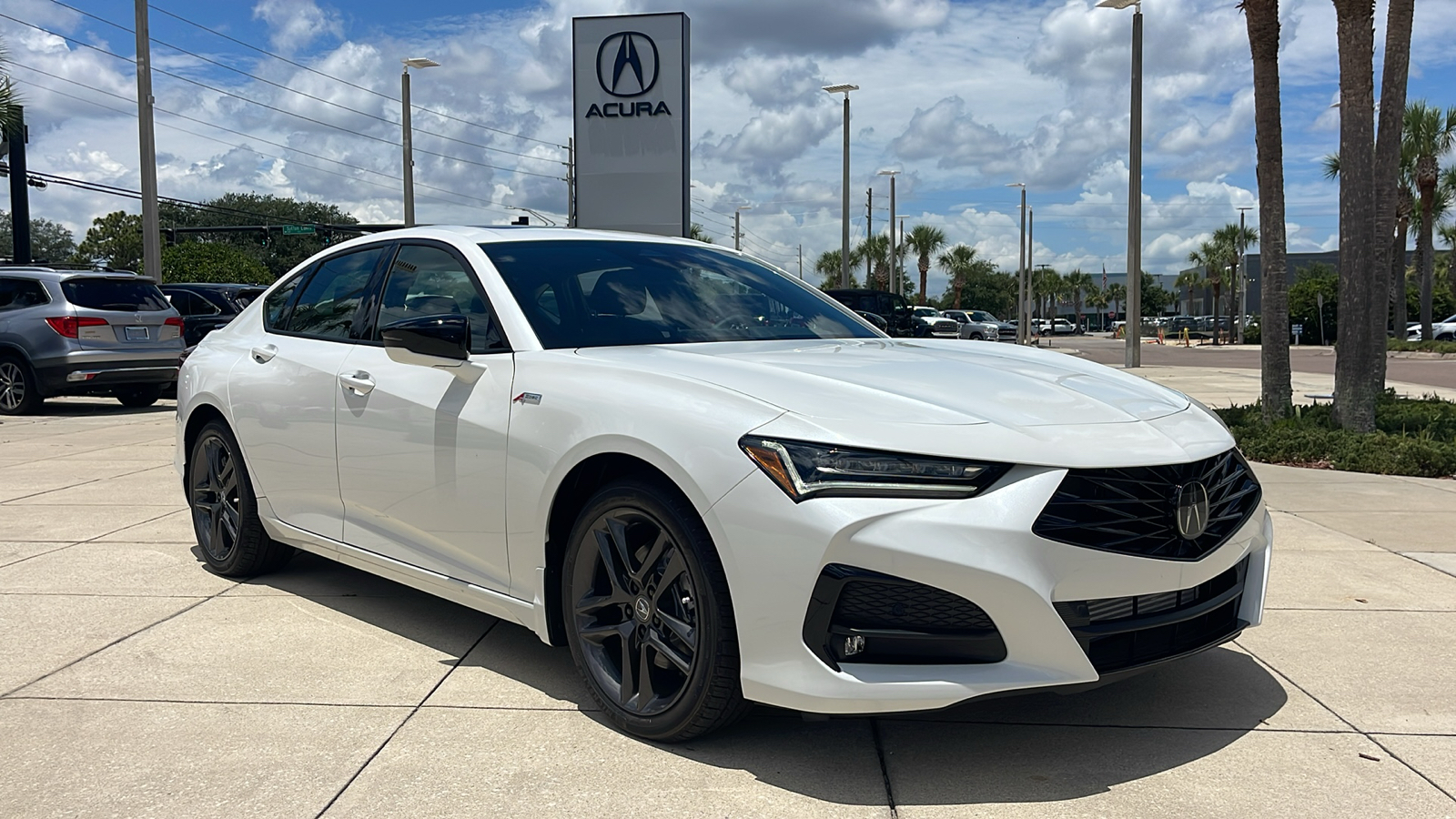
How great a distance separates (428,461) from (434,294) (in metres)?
0.71

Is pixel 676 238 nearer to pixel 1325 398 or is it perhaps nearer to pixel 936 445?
pixel 936 445

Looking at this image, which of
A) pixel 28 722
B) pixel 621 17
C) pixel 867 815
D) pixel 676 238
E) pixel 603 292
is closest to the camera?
pixel 867 815

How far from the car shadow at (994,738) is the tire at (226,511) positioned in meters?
1.57

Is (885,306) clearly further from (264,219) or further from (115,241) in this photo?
(115,241)

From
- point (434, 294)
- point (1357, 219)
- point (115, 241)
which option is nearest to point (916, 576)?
point (434, 294)

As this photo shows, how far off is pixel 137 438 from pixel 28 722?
8785mm

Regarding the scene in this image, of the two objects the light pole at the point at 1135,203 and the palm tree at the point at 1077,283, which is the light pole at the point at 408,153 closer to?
the light pole at the point at 1135,203

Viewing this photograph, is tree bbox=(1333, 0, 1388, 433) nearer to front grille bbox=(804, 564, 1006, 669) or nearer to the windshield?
the windshield

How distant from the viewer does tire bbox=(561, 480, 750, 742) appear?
3205 millimetres

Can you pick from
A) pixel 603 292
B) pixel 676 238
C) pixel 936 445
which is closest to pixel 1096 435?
pixel 936 445

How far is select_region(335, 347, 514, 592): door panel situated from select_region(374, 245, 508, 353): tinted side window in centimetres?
13

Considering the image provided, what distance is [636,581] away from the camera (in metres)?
3.44

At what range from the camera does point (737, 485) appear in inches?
121

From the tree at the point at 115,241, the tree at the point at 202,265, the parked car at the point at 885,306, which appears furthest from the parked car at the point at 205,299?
the tree at the point at 115,241
